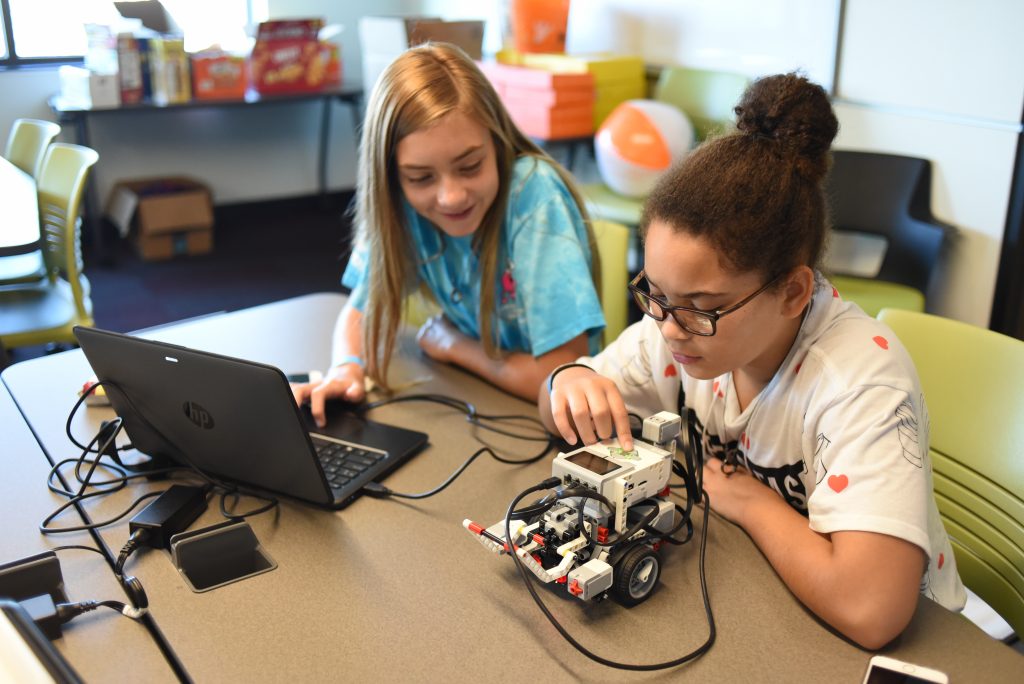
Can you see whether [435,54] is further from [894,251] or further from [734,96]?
[734,96]

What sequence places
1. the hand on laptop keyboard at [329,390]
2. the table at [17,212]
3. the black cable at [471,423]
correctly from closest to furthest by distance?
the black cable at [471,423] < the hand on laptop keyboard at [329,390] < the table at [17,212]

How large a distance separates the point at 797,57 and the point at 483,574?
8.63 ft

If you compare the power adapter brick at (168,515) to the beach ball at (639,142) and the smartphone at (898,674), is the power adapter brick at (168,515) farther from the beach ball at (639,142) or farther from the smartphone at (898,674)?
the beach ball at (639,142)

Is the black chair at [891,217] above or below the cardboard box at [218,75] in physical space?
below

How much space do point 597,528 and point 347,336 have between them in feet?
2.39

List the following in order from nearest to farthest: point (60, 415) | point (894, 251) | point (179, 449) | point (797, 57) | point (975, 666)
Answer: point (975, 666)
point (179, 449)
point (60, 415)
point (894, 251)
point (797, 57)

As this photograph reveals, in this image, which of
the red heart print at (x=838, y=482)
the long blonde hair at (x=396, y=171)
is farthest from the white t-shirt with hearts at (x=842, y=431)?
the long blonde hair at (x=396, y=171)

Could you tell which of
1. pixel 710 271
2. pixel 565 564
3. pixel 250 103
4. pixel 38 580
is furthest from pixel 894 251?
pixel 250 103

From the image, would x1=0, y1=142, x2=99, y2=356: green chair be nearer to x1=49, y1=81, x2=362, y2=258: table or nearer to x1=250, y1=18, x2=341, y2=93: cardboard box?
x1=49, y1=81, x2=362, y2=258: table

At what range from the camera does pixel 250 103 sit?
4348 mm

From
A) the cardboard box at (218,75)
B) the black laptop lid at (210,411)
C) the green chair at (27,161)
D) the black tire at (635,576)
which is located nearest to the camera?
the black tire at (635,576)

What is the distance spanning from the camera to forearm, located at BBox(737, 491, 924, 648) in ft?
2.81

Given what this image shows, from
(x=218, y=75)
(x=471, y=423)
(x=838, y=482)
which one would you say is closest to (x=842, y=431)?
(x=838, y=482)

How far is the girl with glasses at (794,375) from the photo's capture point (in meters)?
0.88
